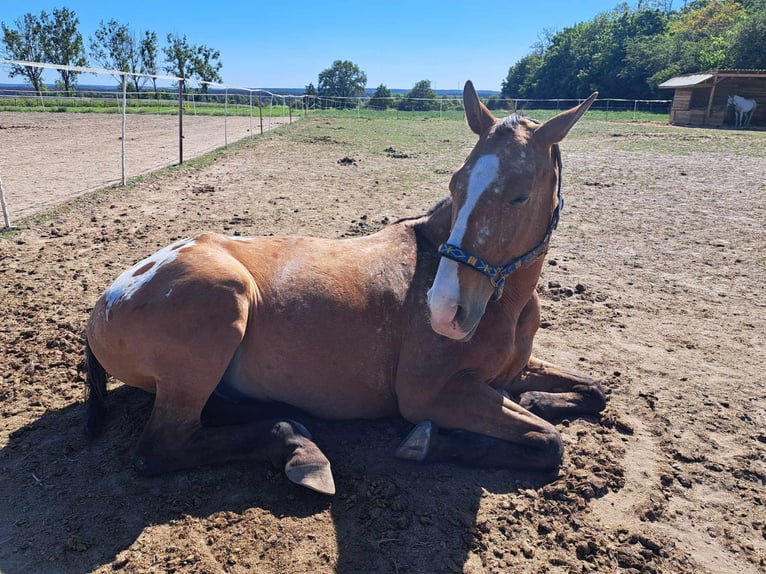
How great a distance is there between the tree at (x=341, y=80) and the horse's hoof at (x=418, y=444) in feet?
289

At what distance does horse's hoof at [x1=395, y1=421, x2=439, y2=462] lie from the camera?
2973mm

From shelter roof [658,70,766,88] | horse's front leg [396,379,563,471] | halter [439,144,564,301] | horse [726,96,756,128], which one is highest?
shelter roof [658,70,766,88]

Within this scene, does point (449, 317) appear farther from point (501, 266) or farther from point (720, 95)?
point (720, 95)

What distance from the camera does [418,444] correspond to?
298 centimetres

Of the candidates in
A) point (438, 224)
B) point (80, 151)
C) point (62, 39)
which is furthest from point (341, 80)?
point (438, 224)

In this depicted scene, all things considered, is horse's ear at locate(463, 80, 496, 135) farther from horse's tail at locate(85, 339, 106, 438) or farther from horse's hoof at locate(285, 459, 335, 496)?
horse's tail at locate(85, 339, 106, 438)

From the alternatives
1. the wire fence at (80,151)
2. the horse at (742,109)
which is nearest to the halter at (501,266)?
the wire fence at (80,151)

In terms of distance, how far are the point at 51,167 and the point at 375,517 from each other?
46.6 feet

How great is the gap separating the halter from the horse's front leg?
0.62 m

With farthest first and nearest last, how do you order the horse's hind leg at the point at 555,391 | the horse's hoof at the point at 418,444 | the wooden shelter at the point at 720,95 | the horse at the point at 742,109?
the wooden shelter at the point at 720,95, the horse at the point at 742,109, the horse's hind leg at the point at 555,391, the horse's hoof at the point at 418,444

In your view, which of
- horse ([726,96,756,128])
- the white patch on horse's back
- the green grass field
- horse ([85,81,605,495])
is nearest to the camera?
horse ([85,81,605,495])

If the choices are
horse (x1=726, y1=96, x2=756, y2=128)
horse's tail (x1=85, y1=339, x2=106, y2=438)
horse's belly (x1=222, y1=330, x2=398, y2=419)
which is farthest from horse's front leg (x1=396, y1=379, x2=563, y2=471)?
horse (x1=726, y1=96, x2=756, y2=128)

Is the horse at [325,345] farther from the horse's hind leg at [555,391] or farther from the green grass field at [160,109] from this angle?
the green grass field at [160,109]

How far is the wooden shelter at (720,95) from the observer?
31.6 m
